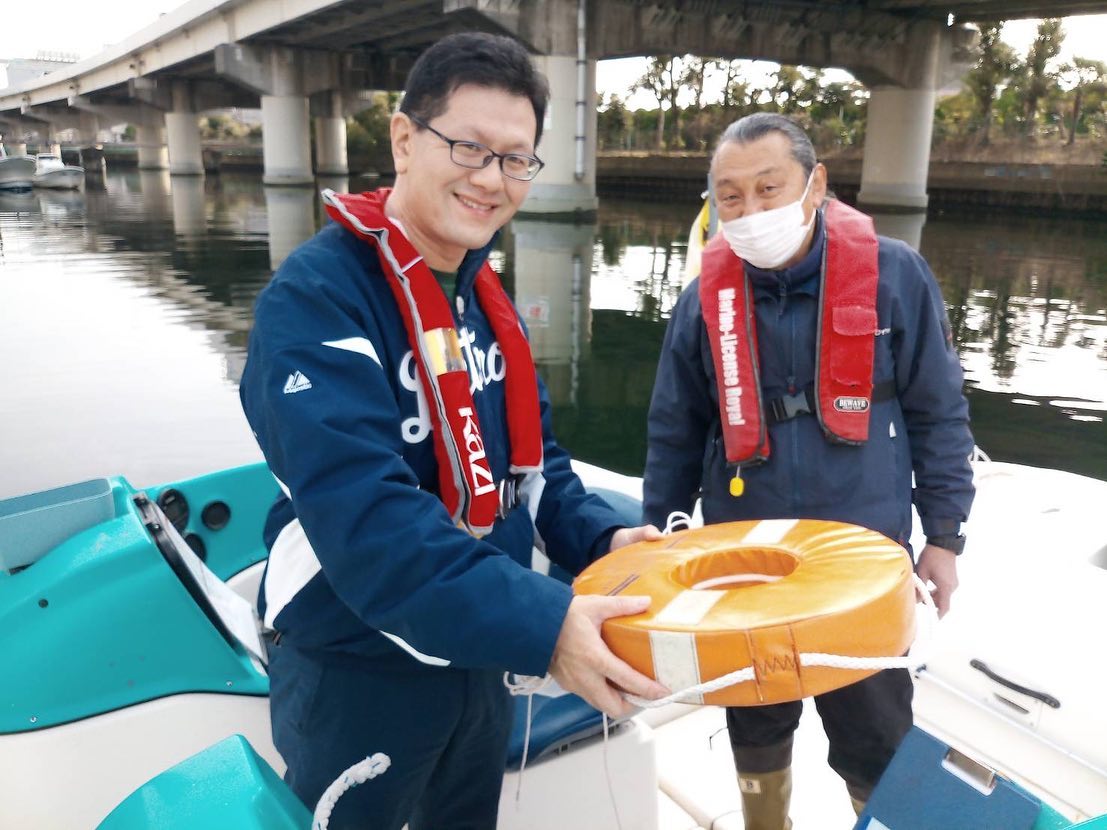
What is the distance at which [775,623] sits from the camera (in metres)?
1.09

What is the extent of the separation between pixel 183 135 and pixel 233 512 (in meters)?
46.9

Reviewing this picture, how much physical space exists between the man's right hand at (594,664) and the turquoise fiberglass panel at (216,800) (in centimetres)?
42

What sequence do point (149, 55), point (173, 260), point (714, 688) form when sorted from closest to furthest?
point (714, 688) < point (173, 260) < point (149, 55)

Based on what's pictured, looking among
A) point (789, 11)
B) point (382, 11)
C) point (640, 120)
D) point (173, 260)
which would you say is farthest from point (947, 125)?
point (173, 260)

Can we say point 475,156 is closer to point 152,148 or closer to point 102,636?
point 102,636

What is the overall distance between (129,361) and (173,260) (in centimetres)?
756

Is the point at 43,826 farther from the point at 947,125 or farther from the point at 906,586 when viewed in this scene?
the point at 947,125

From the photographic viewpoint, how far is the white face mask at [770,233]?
1.93 metres

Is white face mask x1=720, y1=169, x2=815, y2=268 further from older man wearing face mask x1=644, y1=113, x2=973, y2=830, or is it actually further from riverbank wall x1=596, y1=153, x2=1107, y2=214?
riverbank wall x1=596, y1=153, x2=1107, y2=214

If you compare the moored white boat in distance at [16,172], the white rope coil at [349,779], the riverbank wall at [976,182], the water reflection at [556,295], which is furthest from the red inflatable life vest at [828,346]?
the moored white boat in distance at [16,172]

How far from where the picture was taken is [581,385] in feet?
27.8

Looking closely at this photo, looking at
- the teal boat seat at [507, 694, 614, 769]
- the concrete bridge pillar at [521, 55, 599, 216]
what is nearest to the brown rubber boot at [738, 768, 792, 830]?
the teal boat seat at [507, 694, 614, 769]

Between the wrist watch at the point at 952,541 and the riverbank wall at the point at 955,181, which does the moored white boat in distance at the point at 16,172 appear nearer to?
the riverbank wall at the point at 955,181

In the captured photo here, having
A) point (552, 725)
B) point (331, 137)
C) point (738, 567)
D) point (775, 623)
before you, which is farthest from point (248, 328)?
point (331, 137)
